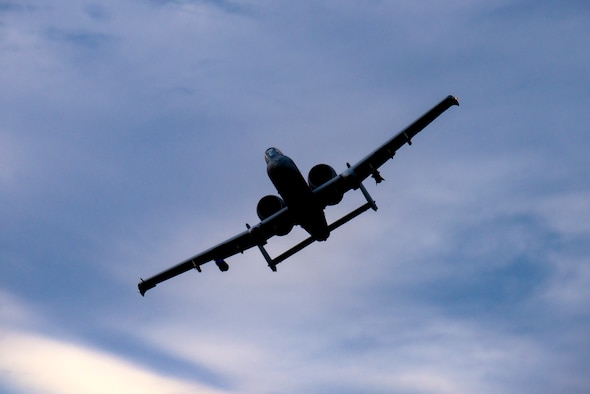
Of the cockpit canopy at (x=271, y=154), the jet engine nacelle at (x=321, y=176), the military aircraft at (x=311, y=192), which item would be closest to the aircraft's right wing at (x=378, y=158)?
the military aircraft at (x=311, y=192)

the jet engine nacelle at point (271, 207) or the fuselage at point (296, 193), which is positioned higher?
the jet engine nacelle at point (271, 207)

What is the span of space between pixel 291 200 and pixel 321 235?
11.6ft

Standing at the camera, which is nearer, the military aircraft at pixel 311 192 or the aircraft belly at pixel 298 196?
the aircraft belly at pixel 298 196

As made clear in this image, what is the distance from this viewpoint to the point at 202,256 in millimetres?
42000

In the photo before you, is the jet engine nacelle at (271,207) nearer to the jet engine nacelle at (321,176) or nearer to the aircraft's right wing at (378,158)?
the jet engine nacelle at (321,176)

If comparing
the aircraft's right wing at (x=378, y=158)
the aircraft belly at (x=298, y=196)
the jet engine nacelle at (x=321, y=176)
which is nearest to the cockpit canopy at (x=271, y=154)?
the aircraft belly at (x=298, y=196)

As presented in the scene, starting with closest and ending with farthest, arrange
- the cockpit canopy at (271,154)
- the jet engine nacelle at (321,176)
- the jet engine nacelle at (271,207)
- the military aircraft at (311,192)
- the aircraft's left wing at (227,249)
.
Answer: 1. the military aircraft at (311,192)
2. the cockpit canopy at (271,154)
3. the jet engine nacelle at (321,176)
4. the aircraft's left wing at (227,249)
5. the jet engine nacelle at (271,207)

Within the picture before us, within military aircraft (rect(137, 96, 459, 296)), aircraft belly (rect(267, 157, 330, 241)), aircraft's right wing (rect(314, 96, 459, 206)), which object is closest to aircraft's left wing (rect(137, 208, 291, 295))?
military aircraft (rect(137, 96, 459, 296))

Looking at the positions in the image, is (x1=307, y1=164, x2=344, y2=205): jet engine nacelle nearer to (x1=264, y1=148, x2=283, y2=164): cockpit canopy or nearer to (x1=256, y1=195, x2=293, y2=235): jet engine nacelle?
(x1=256, y1=195, x2=293, y2=235): jet engine nacelle

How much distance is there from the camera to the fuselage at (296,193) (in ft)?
114

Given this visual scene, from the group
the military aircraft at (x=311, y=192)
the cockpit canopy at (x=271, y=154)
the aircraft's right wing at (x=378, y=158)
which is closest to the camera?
the military aircraft at (x=311, y=192)

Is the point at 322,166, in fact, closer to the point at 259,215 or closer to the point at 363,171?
the point at 363,171

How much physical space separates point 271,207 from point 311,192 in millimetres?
3930

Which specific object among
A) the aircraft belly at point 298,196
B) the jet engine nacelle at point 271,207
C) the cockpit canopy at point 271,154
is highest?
the cockpit canopy at point 271,154
